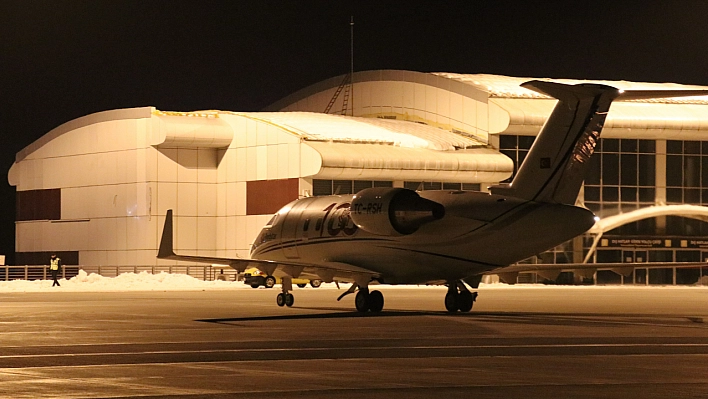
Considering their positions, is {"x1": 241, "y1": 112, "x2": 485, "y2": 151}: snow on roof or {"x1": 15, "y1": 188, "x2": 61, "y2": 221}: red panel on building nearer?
{"x1": 241, "y1": 112, "x2": 485, "y2": 151}: snow on roof

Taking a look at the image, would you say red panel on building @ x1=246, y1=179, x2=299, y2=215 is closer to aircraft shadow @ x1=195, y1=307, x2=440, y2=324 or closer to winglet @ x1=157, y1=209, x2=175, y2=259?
aircraft shadow @ x1=195, y1=307, x2=440, y2=324

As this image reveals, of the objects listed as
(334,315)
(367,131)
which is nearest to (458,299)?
(334,315)

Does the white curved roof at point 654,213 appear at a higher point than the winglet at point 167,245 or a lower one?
higher

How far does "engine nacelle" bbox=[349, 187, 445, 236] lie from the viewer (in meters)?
31.6

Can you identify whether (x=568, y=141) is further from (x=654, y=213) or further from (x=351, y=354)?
(x=654, y=213)

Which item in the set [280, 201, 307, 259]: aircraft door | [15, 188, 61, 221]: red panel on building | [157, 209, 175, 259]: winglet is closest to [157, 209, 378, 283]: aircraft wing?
[157, 209, 175, 259]: winglet

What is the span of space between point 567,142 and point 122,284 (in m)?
34.3

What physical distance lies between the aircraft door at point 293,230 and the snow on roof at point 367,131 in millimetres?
28351

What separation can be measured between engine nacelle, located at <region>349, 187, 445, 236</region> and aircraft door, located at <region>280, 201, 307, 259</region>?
194 inches

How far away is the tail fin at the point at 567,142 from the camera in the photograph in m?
29.9

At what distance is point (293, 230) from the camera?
3738 centimetres

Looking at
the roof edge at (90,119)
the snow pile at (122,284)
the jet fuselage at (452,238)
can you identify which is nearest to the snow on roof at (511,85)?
the roof edge at (90,119)

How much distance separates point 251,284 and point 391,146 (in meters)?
13.4

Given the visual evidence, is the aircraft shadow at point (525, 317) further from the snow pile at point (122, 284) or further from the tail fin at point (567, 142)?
the snow pile at point (122, 284)
